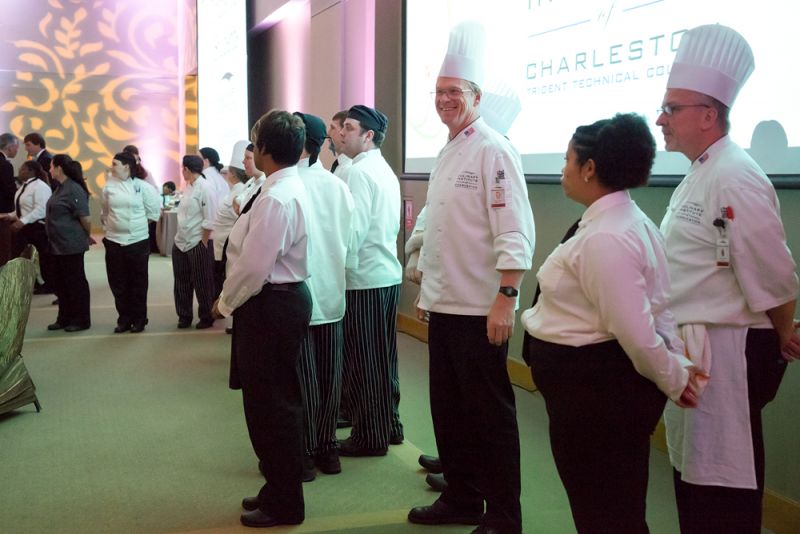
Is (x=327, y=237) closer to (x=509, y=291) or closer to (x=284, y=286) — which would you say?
(x=284, y=286)

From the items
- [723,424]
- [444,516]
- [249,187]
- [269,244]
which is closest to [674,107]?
[723,424]

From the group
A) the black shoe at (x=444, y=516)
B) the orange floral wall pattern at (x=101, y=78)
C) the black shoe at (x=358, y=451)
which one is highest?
the orange floral wall pattern at (x=101, y=78)

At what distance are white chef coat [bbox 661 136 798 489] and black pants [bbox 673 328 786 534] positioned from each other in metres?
0.03

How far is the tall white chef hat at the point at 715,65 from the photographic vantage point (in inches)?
74.1

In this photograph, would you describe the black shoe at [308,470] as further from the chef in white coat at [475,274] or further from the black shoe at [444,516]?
the chef in white coat at [475,274]

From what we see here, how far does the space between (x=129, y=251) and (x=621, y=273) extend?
501 centimetres

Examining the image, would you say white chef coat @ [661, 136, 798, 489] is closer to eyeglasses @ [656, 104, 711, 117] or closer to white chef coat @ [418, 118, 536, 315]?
eyeglasses @ [656, 104, 711, 117]

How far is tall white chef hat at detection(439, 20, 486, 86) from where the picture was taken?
2385 mm

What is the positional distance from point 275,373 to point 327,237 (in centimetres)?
70

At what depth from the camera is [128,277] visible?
605 cm

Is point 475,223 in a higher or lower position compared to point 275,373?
higher

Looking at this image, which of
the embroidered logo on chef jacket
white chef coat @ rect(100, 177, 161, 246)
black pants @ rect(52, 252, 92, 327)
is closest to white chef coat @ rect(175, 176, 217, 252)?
white chef coat @ rect(100, 177, 161, 246)

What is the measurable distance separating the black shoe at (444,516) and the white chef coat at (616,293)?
103 cm

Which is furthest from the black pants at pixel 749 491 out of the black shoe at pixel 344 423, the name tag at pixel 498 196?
the black shoe at pixel 344 423
